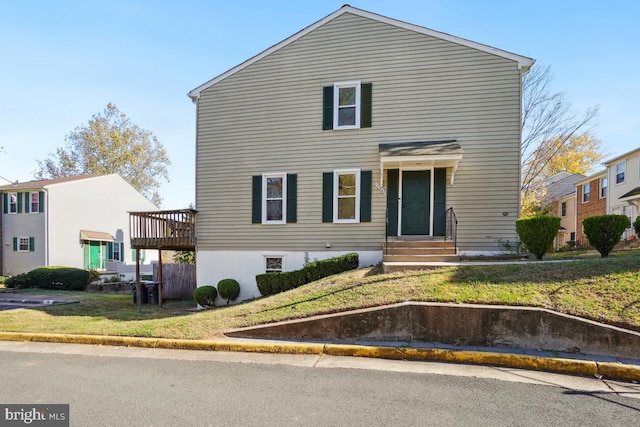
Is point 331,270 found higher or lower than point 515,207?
lower

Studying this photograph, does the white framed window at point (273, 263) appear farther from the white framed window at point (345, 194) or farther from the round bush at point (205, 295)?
the white framed window at point (345, 194)

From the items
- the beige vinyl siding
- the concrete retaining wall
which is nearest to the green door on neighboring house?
the beige vinyl siding

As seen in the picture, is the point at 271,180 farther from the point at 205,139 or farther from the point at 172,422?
the point at 172,422

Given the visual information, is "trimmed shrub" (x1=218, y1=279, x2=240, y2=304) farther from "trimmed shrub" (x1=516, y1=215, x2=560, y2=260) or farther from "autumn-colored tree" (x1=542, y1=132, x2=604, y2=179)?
"autumn-colored tree" (x1=542, y1=132, x2=604, y2=179)

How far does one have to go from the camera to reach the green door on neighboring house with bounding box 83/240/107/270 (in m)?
23.4

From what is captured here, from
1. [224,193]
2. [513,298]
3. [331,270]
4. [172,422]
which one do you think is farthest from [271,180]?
[172,422]

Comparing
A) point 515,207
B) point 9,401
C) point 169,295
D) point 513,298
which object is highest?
point 515,207

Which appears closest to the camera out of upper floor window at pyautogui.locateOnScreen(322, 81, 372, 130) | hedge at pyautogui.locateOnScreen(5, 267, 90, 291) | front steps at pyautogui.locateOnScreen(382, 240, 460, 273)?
front steps at pyautogui.locateOnScreen(382, 240, 460, 273)

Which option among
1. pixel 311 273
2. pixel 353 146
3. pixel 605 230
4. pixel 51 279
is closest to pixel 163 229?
pixel 311 273

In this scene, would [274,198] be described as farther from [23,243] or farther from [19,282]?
[23,243]

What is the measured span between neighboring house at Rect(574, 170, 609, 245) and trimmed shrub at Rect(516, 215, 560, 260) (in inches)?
683

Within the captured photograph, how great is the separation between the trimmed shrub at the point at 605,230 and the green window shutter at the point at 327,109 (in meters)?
7.56

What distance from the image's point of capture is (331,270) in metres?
10.4

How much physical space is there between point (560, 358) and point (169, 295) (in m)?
14.0
